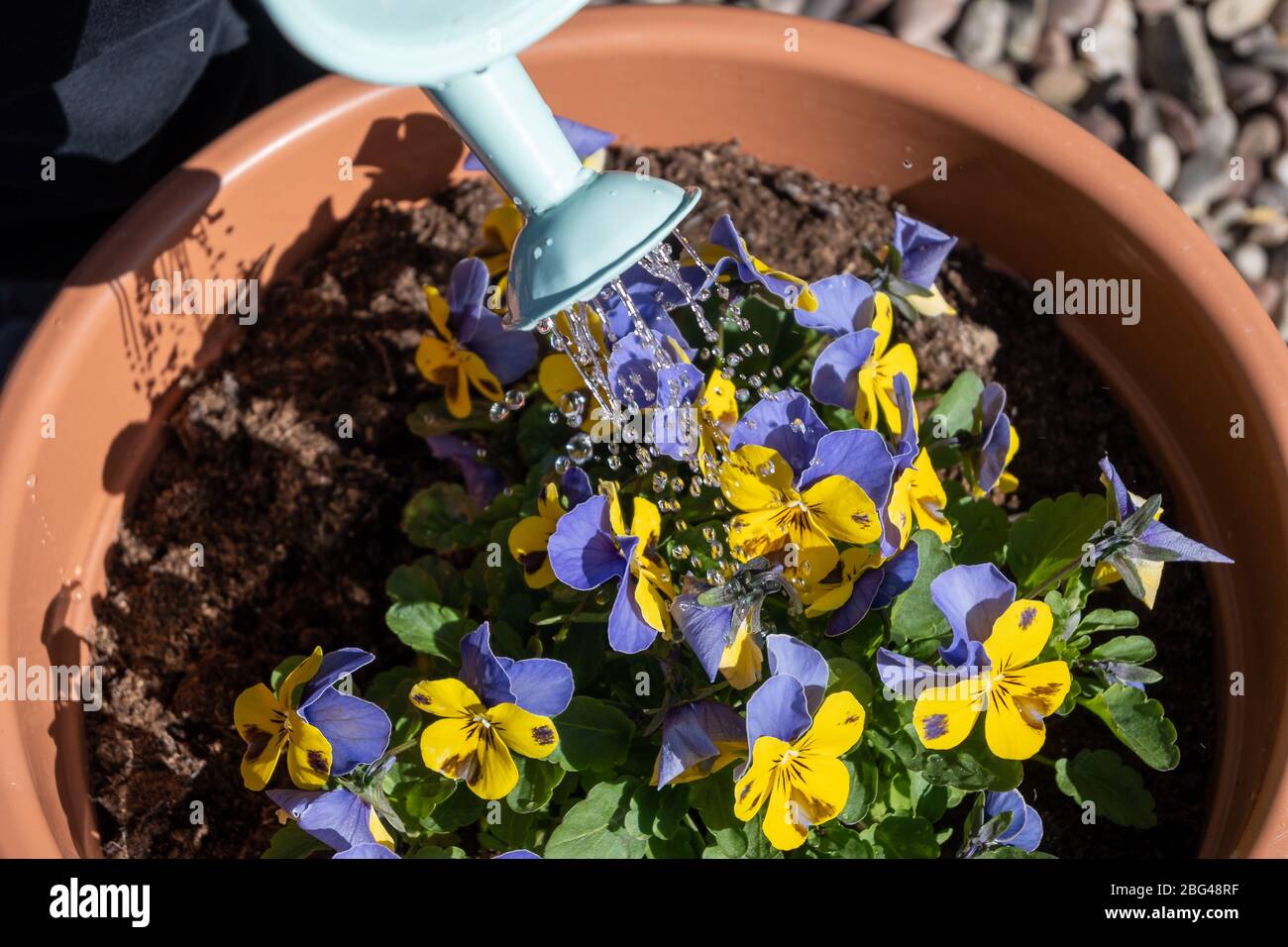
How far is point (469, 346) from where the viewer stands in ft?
3.44

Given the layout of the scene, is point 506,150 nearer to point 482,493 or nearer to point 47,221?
point 482,493

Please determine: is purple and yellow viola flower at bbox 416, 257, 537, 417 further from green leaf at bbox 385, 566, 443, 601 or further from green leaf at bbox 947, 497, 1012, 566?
green leaf at bbox 947, 497, 1012, 566

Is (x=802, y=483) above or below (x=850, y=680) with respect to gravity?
above

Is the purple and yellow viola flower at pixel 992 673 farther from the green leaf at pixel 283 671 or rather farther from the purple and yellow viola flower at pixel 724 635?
the green leaf at pixel 283 671

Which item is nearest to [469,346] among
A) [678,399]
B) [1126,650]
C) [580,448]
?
[580,448]

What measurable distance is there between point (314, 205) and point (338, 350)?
0.49 feet

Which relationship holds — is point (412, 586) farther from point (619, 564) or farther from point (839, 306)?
point (839, 306)

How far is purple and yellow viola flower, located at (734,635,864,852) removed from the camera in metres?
0.76

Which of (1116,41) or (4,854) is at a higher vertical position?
(1116,41)

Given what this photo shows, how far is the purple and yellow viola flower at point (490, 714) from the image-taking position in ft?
2.66

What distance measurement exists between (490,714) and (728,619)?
17 centimetres

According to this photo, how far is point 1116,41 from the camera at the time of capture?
166 cm

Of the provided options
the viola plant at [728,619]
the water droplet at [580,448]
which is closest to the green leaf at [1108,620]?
the viola plant at [728,619]
